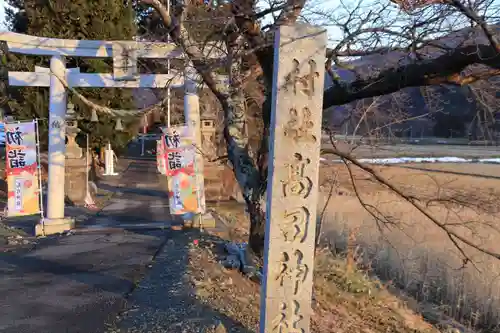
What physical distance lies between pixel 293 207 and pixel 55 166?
7.97 meters

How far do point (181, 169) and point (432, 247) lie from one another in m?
5.50

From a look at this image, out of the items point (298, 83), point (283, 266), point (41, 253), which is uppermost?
point (298, 83)

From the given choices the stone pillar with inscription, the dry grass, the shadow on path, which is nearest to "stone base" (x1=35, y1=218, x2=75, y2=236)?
the dry grass

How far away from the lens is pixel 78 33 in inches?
725

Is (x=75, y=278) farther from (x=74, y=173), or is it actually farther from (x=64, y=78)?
(x=74, y=173)

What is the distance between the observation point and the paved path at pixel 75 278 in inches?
207

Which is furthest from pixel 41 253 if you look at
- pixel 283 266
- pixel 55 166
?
pixel 283 266

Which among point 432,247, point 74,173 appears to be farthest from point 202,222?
point 74,173

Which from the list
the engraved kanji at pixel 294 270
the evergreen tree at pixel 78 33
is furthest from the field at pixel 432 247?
the evergreen tree at pixel 78 33

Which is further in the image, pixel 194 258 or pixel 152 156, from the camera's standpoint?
pixel 152 156

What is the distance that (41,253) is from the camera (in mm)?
8695

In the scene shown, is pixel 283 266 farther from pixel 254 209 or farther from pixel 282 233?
pixel 254 209

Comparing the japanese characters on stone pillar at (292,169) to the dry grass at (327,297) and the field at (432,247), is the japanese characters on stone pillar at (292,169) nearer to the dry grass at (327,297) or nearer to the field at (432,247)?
the dry grass at (327,297)

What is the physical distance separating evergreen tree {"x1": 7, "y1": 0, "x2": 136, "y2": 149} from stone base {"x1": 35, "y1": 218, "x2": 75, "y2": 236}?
745 centimetres
